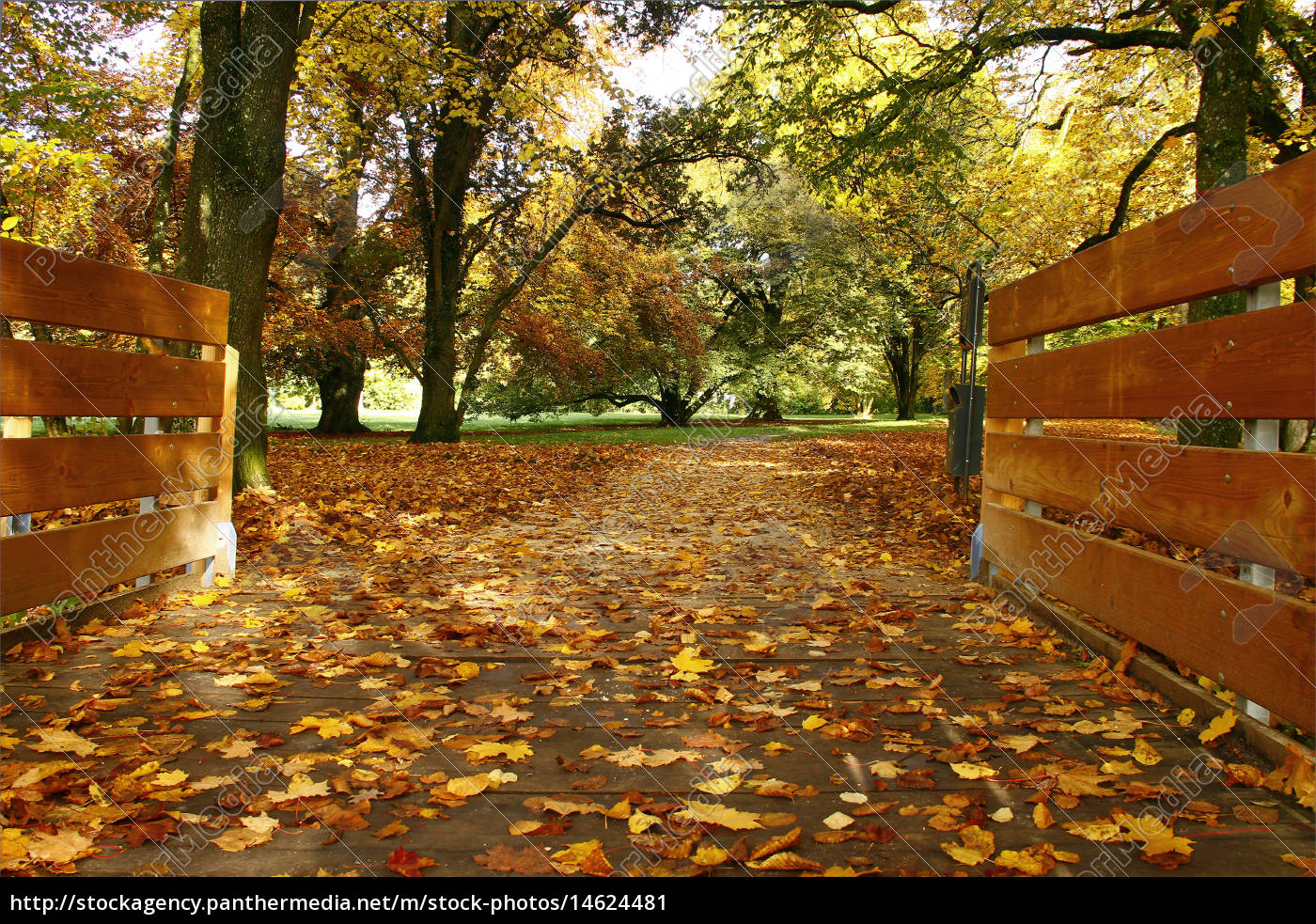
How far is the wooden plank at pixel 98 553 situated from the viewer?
3381mm

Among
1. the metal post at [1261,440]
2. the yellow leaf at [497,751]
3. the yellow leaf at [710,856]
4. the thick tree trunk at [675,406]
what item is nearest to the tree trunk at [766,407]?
the thick tree trunk at [675,406]

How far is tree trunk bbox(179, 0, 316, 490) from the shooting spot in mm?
6832

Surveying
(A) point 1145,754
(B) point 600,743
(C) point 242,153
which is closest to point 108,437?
(B) point 600,743

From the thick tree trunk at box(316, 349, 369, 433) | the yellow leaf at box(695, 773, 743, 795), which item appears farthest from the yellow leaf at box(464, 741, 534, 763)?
the thick tree trunk at box(316, 349, 369, 433)

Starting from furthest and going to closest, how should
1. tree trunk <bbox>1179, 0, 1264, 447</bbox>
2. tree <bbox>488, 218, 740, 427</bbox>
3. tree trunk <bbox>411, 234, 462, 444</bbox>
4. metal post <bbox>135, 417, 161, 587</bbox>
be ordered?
1. tree <bbox>488, 218, 740, 427</bbox>
2. tree trunk <bbox>411, 234, 462, 444</bbox>
3. tree trunk <bbox>1179, 0, 1264, 447</bbox>
4. metal post <bbox>135, 417, 161, 587</bbox>

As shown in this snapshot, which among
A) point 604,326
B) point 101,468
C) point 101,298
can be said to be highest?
point 604,326

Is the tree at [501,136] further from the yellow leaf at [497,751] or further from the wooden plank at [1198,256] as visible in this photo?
the yellow leaf at [497,751]

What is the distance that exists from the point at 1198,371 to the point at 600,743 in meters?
2.63

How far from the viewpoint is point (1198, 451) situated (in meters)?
2.84

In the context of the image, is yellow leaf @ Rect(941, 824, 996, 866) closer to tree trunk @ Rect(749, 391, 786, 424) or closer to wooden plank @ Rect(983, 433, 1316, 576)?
wooden plank @ Rect(983, 433, 1316, 576)

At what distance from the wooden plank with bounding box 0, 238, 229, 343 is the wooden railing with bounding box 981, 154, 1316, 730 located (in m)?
4.64

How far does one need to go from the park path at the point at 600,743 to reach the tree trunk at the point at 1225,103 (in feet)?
16.4

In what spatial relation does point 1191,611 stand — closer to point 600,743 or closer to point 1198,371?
point 1198,371
